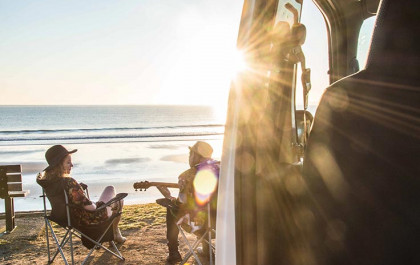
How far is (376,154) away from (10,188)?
649 centimetres

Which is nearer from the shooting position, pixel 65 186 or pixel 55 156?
pixel 65 186

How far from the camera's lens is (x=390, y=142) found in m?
1.17

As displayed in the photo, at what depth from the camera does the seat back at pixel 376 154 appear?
113 cm

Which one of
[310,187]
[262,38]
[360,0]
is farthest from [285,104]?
[360,0]

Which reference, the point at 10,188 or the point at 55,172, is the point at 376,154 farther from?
the point at 10,188

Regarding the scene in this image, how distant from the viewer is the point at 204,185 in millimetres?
4438

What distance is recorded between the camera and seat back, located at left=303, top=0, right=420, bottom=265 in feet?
3.72

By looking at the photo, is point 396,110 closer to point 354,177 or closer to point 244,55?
point 354,177

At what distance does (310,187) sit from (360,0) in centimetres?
274

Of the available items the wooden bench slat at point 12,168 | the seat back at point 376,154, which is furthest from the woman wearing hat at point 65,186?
the seat back at point 376,154

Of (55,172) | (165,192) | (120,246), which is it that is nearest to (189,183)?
(165,192)

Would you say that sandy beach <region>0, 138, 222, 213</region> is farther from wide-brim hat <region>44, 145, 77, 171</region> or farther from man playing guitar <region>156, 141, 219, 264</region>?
man playing guitar <region>156, 141, 219, 264</region>

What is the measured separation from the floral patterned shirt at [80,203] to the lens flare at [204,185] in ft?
4.50

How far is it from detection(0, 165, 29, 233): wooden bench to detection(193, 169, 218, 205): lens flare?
3.46 metres
